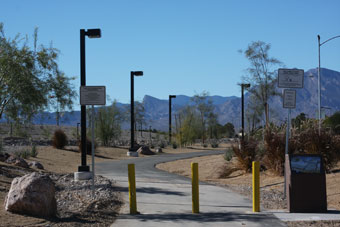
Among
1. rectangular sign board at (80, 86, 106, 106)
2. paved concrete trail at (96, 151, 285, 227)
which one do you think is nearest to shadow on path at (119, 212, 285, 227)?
paved concrete trail at (96, 151, 285, 227)

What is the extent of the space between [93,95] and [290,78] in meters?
5.15

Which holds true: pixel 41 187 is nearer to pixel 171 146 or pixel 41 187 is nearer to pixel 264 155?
pixel 264 155

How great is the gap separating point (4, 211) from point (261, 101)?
102ft

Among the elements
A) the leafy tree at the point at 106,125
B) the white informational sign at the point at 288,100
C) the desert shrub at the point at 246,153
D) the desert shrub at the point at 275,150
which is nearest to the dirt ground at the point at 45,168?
the leafy tree at the point at 106,125

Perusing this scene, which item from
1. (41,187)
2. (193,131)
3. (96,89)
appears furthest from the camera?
(193,131)

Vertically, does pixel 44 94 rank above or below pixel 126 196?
above

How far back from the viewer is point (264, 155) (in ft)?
64.6

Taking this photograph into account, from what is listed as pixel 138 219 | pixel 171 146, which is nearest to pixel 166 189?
pixel 138 219

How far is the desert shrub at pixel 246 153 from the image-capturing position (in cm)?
2077

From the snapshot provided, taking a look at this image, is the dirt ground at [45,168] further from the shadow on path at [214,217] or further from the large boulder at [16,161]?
the shadow on path at [214,217]

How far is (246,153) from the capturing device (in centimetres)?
2105

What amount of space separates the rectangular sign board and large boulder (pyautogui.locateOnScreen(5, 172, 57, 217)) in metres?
3.47

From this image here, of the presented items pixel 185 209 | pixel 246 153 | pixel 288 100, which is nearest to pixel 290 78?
pixel 288 100

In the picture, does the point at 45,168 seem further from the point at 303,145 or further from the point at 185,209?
the point at 185,209
